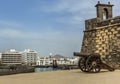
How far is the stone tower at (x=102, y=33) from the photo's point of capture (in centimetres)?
1997

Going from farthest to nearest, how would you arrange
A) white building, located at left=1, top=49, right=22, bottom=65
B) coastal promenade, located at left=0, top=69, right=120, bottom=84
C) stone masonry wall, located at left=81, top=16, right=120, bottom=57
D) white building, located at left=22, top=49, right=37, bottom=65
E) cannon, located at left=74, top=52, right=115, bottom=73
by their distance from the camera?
white building, located at left=22, top=49, right=37, bottom=65 < white building, located at left=1, top=49, right=22, bottom=65 < stone masonry wall, located at left=81, top=16, right=120, bottom=57 < cannon, located at left=74, top=52, right=115, bottom=73 < coastal promenade, located at left=0, top=69, right=120, bottom=84

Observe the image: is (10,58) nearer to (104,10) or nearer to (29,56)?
(29,56)

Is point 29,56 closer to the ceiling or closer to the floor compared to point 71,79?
closer to the ceiling

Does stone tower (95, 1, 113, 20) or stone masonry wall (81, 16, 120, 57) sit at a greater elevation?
stone tower (95, 1, 113, 20)

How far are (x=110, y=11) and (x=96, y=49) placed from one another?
325cm

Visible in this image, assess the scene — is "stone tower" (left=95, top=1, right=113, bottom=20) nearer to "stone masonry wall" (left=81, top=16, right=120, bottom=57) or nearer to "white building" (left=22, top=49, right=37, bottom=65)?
"stone masonry wall" (left=81, top=16, right=120, bottom=57)

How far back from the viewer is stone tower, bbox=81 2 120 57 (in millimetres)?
19969

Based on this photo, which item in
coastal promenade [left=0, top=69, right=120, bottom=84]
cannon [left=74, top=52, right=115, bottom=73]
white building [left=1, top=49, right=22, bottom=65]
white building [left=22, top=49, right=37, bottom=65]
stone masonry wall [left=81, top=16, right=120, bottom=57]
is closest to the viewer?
coastal promenade [left=0, top=69, right=120, bottom=84]

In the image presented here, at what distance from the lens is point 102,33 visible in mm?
21078

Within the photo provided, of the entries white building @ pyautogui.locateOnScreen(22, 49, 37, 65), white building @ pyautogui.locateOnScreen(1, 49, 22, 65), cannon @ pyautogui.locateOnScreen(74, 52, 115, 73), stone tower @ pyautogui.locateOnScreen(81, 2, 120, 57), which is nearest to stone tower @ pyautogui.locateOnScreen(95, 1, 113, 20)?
stone tower @ pyautogui.locateOnScreen(81, 2, 120, 57)

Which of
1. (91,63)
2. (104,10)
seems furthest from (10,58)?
(91,63)

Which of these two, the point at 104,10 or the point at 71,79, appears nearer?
the point at 71,79

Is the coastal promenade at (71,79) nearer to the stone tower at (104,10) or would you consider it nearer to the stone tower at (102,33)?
the stone tower at (102,33)

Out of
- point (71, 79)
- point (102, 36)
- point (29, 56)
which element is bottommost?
point (71, 79)
